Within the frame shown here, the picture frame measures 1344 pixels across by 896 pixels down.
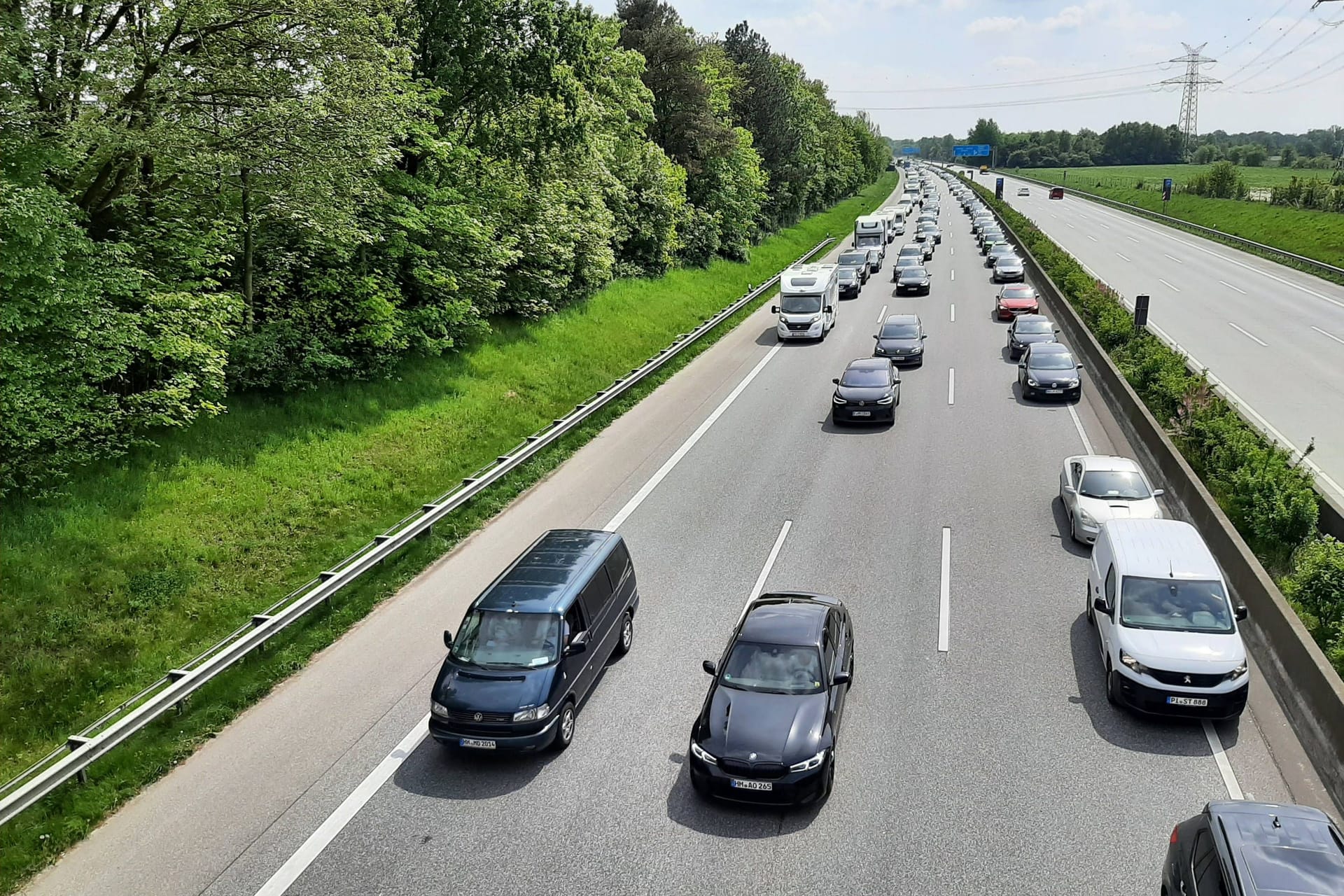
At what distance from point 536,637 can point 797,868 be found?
13.6 ft

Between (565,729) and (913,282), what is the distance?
37857 millimetres

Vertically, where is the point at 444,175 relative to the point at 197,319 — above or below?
above

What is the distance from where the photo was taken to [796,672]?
10297 millimetres

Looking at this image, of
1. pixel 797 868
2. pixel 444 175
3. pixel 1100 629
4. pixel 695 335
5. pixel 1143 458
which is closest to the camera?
pixel 797 868

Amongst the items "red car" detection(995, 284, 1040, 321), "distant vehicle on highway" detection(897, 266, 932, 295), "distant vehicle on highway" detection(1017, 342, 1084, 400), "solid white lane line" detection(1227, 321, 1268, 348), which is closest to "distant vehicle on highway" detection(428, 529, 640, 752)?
"distant vehicle on highway" detection(1017, 342, 1084, 400)

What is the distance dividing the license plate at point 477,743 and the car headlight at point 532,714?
0.40 m

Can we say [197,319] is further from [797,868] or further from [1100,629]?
[1100,629]

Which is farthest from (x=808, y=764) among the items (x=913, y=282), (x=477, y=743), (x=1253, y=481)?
A: (x=913, y=282)

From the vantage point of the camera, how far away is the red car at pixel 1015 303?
120ft

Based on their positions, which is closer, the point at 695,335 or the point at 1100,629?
the point at 1100,629

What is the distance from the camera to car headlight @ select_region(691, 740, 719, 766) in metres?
9.30

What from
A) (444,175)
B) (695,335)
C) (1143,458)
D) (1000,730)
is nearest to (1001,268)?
(695,335)

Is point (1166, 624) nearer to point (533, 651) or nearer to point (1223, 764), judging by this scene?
point (1223, 764)

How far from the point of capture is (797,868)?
8.55 m
